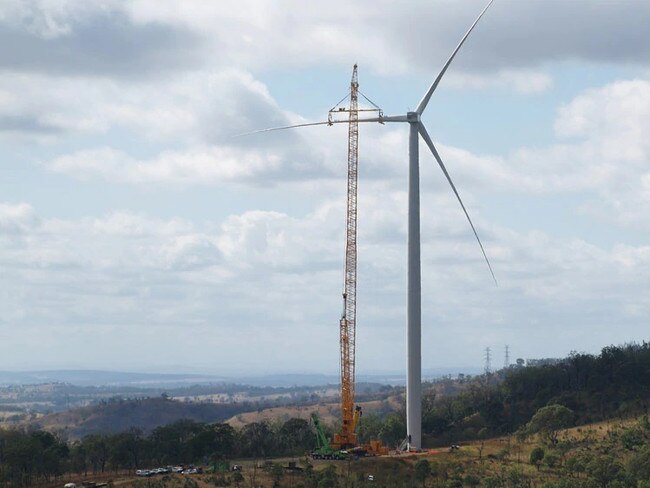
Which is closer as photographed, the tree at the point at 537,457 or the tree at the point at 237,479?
the tree at the point at 237,479

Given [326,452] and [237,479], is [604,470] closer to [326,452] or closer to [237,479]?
[237,479]

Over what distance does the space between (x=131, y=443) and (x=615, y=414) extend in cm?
7961

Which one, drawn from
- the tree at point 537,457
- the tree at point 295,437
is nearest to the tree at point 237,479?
the tree at point 537,457

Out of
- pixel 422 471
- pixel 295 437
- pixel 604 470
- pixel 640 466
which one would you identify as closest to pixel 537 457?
pixel 604 470

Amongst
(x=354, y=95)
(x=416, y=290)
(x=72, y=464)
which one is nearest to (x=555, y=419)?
(x=416, y=290)

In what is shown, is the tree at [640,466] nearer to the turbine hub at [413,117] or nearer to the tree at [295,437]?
the turbine hub at [413,117]

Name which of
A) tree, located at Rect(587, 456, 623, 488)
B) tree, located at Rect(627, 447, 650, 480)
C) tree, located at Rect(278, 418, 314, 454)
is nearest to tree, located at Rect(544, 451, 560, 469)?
tree, located at Rect(587, 456, 623, 488)

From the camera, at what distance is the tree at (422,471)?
13012 centimetres

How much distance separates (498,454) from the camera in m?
145

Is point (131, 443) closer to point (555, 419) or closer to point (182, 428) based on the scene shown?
point (182, 428)

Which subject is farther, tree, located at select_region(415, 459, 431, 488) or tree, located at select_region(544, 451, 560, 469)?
tree, located at select_region(544, 451, 560, 469)

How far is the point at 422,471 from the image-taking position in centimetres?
13075

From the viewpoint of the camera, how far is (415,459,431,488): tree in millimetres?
130125

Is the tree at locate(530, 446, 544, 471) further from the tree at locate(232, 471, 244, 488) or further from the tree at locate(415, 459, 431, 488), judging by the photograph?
the tree at locate(232, 471, 244, 488)
